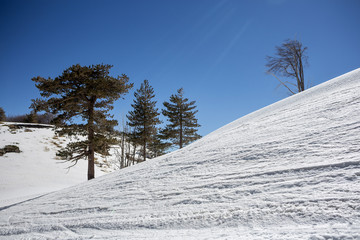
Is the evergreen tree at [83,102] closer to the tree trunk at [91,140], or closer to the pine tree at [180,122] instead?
the tree trunk at [91,140]

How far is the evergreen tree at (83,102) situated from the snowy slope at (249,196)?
778 cm

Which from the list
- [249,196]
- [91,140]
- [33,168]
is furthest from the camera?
[33,168]

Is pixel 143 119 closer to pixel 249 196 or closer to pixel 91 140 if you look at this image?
pixel 91 140

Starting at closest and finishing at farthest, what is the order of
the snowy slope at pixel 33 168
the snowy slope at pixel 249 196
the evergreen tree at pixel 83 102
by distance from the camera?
the snowy slope at pixel 249 196 < the evergreen tree at pixel 83 102 < the snowy slope at pixel 33 168

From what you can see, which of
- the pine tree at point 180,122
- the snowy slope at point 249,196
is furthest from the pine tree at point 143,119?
the snowy slope at point 249,196

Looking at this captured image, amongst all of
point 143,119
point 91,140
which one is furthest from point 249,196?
point 143,119

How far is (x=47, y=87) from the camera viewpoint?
940 centimetres

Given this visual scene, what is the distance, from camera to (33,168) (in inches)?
618

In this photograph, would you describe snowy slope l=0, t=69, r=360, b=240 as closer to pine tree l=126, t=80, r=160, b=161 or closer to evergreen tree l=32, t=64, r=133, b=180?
evergreen tree l=32, t=64, r=133, b=180

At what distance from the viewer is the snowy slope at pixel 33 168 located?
1252 centimetres

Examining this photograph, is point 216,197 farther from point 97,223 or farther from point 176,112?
point 176,112

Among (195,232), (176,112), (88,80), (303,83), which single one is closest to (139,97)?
(176,112)

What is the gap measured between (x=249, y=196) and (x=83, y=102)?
36.1ft

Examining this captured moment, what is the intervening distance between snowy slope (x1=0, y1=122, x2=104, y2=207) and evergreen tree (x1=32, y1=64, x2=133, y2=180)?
212cm
